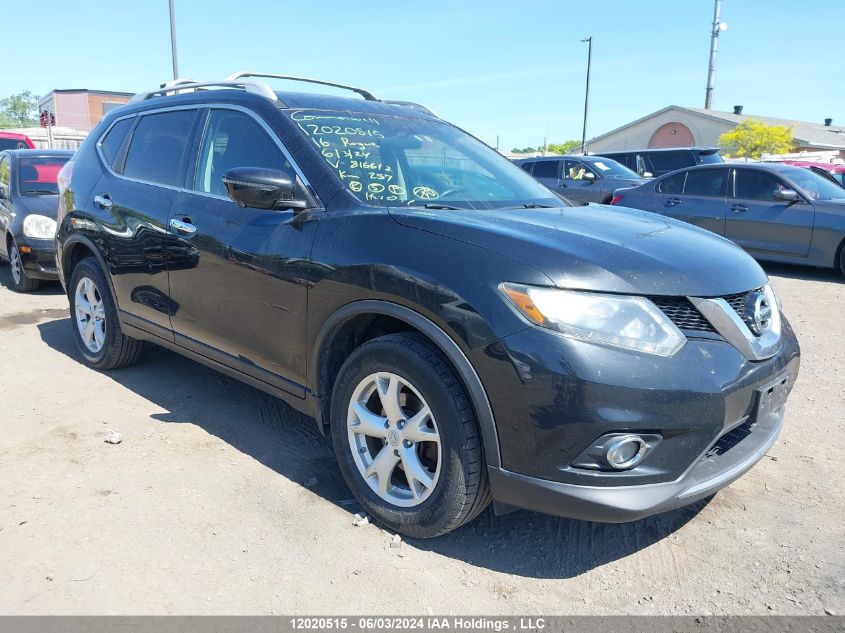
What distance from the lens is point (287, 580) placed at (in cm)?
257

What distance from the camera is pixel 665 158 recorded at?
15.9 m

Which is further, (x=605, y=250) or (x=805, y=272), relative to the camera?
(x=805, y=272)

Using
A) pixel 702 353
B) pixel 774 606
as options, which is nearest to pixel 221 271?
pixel 702 353

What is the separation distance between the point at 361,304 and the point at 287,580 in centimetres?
110

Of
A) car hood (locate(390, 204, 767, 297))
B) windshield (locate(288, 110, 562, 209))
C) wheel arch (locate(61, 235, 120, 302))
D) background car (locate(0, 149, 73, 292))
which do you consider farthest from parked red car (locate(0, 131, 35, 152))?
car hood (locate(390, 204, 767, 297))

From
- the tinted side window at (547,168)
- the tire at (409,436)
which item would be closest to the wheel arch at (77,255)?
the tire at (409,436)

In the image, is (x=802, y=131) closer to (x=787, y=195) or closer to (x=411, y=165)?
(x=787, y=195)

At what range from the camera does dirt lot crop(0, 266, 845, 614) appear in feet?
8.12

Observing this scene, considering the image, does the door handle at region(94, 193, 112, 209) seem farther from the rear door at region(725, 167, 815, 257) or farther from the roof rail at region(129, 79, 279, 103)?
the rear door at region(725, 167, 815, 257)

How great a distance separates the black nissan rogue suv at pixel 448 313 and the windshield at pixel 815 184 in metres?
6.74

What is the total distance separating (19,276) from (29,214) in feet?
2.40

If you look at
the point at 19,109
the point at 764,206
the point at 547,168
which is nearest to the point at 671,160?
the point at 547,168

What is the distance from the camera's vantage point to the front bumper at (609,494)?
2330 mm

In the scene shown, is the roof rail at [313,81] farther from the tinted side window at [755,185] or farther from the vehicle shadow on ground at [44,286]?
the tinted side window at [755,185]
